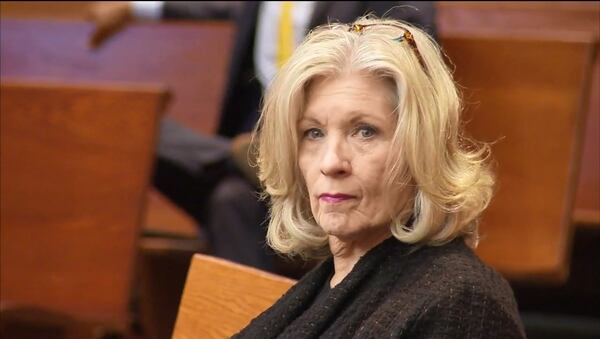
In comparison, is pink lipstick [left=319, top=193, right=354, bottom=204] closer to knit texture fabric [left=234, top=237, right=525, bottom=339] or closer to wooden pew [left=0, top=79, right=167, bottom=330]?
knit texture fabric [left=234, top=237, right=525, bottom=339]

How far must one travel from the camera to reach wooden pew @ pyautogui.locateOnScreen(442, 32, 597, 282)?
2.02m

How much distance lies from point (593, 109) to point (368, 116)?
1.28 metres

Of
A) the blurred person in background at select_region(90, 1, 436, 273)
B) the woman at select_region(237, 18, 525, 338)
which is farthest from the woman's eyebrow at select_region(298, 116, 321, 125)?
the blurred person in background at select_region(90, 1, 436, 273)

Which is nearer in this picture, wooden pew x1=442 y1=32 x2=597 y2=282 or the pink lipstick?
the pink lipstick

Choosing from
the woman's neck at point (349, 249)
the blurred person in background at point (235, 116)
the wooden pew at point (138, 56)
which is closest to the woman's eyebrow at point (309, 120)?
the woman's neck at point (349, 249)

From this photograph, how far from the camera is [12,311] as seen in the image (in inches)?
76.8

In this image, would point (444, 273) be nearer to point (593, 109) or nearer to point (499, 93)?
point (499, 93)

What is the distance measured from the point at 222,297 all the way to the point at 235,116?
3.19 ft

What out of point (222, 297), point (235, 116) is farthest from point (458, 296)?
point (235, 116)

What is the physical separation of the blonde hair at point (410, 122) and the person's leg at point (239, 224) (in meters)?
0.77

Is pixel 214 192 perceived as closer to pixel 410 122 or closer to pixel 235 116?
pixel 235 116

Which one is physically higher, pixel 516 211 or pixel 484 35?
pixel 484 35

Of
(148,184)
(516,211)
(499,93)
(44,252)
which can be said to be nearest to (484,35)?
(499,93)

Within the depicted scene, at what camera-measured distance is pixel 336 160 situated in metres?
1.07
